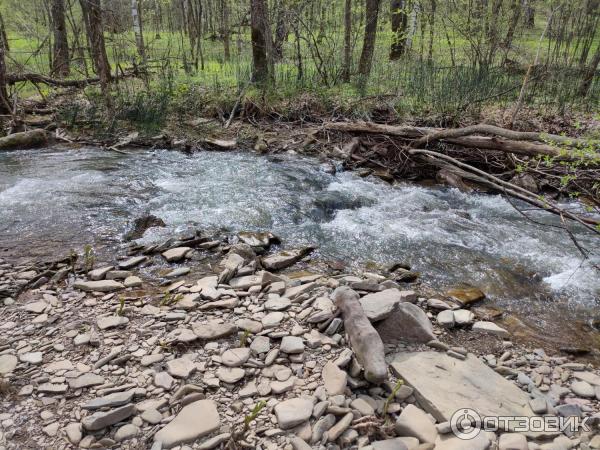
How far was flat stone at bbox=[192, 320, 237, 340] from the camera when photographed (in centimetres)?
282

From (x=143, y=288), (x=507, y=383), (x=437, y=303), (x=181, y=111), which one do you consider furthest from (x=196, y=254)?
(x=181, y=111)

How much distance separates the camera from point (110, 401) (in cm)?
221

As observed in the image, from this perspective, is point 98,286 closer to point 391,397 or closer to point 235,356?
point 235,356

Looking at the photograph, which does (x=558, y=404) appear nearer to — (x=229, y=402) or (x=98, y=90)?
(x=229, y=402)

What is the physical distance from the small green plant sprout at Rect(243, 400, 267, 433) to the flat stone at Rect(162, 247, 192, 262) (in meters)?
2.29

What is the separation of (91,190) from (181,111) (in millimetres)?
4096

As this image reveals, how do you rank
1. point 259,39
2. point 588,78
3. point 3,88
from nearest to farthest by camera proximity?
point 3,88
point 588,78
point 259,39

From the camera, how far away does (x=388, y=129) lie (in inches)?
287

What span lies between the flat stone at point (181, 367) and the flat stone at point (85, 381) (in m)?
0.38

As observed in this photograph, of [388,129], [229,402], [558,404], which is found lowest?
[558,404]

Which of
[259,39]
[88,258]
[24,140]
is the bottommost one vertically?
[88,258]

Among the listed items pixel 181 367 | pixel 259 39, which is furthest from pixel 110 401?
pixel 259 39

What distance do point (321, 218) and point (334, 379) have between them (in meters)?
3.35

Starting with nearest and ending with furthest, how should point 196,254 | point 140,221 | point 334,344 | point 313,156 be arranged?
1. point 334,344
2. point 196,254
3. point 140,221
4. point 313,156
